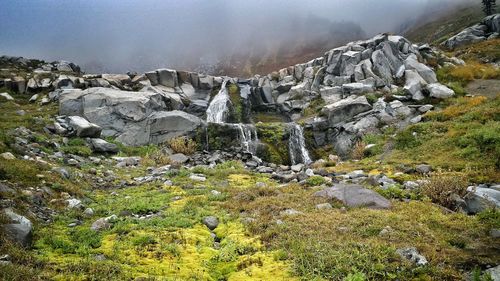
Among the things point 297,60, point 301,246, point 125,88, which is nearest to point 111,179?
point 301,246

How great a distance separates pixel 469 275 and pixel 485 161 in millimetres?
13403

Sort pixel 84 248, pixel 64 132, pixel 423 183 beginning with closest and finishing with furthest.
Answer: pixel 84 248
pixel 423 183
pixel 64 132

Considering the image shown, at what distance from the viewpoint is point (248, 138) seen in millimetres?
33906

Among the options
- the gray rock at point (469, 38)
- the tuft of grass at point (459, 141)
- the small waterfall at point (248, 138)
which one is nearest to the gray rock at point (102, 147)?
the small waterfall at point (248, 138)

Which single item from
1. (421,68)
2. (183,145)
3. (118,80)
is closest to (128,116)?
(183,145)

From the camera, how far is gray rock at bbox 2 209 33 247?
8977mm

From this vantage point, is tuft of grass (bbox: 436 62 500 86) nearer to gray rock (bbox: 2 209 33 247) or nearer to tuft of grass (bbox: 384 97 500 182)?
tuft of grass (bbox: 384 97 500 182)

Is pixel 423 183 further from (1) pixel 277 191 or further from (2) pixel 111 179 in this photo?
(2) pixel 111 179

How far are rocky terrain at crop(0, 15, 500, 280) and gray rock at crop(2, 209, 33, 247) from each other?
0.04 m

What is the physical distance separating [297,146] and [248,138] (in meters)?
4.92

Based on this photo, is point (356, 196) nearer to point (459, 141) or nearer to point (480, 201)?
point (480, 201)

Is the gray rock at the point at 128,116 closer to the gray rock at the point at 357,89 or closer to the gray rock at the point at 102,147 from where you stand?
the gray rock at the point at 102,147

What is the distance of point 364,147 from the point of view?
29.4 m

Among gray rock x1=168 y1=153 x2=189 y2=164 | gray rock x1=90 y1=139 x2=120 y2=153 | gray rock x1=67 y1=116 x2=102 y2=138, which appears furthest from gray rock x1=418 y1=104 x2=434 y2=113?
gray rock x1=67 y1=116 x2=102 y2=138
